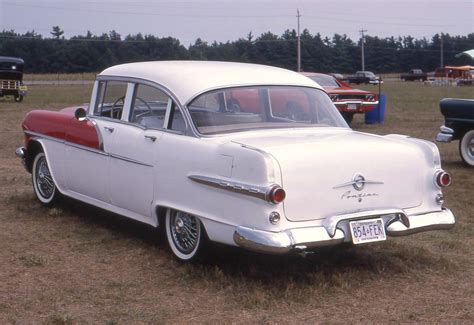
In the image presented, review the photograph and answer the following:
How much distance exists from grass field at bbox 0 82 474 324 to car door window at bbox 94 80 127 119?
1092 millimetres

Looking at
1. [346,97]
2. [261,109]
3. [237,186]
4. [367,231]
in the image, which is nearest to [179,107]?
[261,109]

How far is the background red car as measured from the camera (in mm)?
18312

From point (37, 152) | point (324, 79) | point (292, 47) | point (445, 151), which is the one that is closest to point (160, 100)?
point (37, 152)

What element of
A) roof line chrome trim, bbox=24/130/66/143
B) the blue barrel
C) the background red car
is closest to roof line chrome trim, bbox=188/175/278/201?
roof line chrome trim, bbox=24/130/66/143

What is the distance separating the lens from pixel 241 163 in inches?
206

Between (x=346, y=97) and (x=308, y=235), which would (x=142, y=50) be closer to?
(x=346, y=97)

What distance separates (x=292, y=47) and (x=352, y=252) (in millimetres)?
→ 65733

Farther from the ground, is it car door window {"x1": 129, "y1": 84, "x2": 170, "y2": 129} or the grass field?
car door window {"x1": 129, "y1": 84, "x2": 170, "y2": 129}

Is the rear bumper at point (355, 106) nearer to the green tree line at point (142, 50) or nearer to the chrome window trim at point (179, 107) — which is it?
the chrome window trim at point (179, 107)

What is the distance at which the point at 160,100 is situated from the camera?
6.40 m

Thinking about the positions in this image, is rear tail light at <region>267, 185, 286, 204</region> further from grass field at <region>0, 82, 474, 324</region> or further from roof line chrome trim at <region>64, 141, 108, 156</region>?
roof line chrome trim at <region>64, 141, 108, 156</region>

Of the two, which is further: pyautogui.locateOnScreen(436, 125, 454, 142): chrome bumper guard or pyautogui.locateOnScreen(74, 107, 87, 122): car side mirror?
pyautogui.locateOnScreen(436, 125, 454, 142): chrome bumper guard

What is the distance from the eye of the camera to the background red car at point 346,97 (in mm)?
18312

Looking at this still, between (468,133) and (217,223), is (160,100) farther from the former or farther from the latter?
(468,133)
